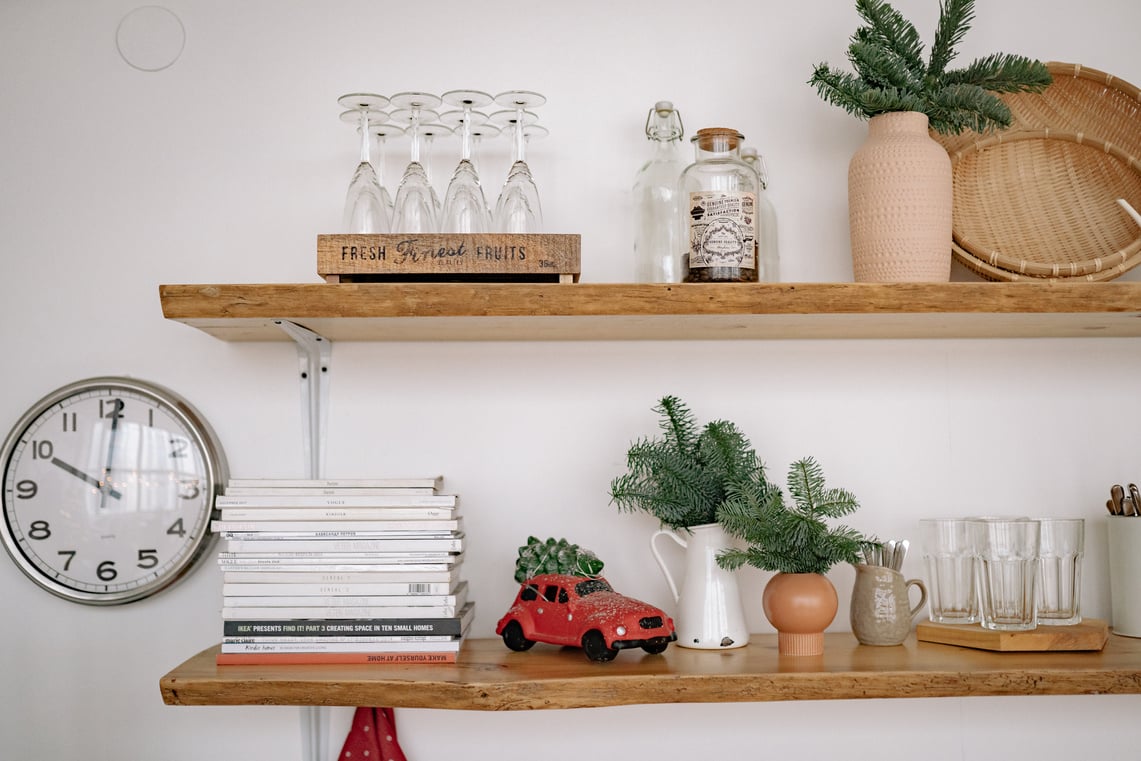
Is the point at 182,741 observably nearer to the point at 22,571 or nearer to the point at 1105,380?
the point at 22,571

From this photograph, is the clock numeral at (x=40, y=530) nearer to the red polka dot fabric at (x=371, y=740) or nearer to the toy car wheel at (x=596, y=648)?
the red polka dot fabric at (x=371, y=740)

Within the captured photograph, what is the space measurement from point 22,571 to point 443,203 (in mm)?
769

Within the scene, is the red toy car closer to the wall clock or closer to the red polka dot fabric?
the red polka dot fabric

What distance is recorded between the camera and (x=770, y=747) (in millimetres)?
1382

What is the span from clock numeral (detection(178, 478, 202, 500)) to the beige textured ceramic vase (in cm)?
94

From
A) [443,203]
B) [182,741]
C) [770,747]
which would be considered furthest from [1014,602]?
[182,741]

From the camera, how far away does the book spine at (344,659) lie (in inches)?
47.0

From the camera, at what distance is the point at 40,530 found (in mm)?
1361

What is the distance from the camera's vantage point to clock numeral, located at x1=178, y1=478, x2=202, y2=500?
1371 millimetres

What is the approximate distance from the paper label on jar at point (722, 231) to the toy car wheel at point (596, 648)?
458 millimetres

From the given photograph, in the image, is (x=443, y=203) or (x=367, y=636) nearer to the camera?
(x=367, y=636)

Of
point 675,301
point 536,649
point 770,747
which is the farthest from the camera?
point 770,747

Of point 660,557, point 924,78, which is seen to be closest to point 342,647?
point 660,557

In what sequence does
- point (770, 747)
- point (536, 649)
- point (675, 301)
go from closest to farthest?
point (675, 301) → point (536, 649) → point (770, 747)
